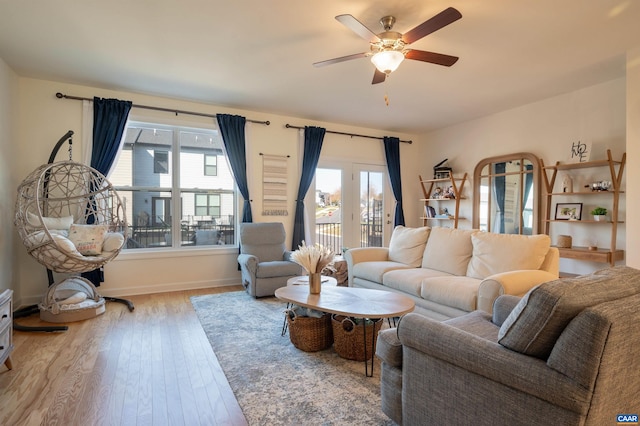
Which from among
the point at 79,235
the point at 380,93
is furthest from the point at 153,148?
the point at 380,93

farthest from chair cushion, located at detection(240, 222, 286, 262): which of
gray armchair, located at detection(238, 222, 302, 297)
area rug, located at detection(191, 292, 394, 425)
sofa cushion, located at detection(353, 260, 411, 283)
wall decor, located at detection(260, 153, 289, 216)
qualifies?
area rug, located at detection(191, 292, 394, 425)

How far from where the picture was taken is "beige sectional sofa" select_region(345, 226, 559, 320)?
8.46 feet

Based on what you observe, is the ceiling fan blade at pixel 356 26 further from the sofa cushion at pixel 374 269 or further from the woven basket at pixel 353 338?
the sofa cushion at pixel 374 269

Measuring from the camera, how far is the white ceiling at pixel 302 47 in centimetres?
248

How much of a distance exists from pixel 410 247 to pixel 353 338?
1779mm

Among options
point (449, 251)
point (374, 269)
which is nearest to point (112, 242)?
point (374, 269)

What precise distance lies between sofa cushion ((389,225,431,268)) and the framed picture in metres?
1.78

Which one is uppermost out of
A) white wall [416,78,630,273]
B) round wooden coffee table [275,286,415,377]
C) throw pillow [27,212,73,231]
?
white wall [416,78,630,273]

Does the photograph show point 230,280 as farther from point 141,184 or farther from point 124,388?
point 124,388

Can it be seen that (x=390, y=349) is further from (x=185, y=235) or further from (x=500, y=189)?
(x=500, y=189)

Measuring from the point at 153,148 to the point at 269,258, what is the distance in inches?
87.2

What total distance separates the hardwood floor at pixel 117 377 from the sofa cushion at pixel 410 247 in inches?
92.0

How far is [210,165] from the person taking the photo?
492 cm

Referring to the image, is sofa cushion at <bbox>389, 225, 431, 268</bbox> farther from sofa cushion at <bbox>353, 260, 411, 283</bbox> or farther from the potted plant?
the potted plant
